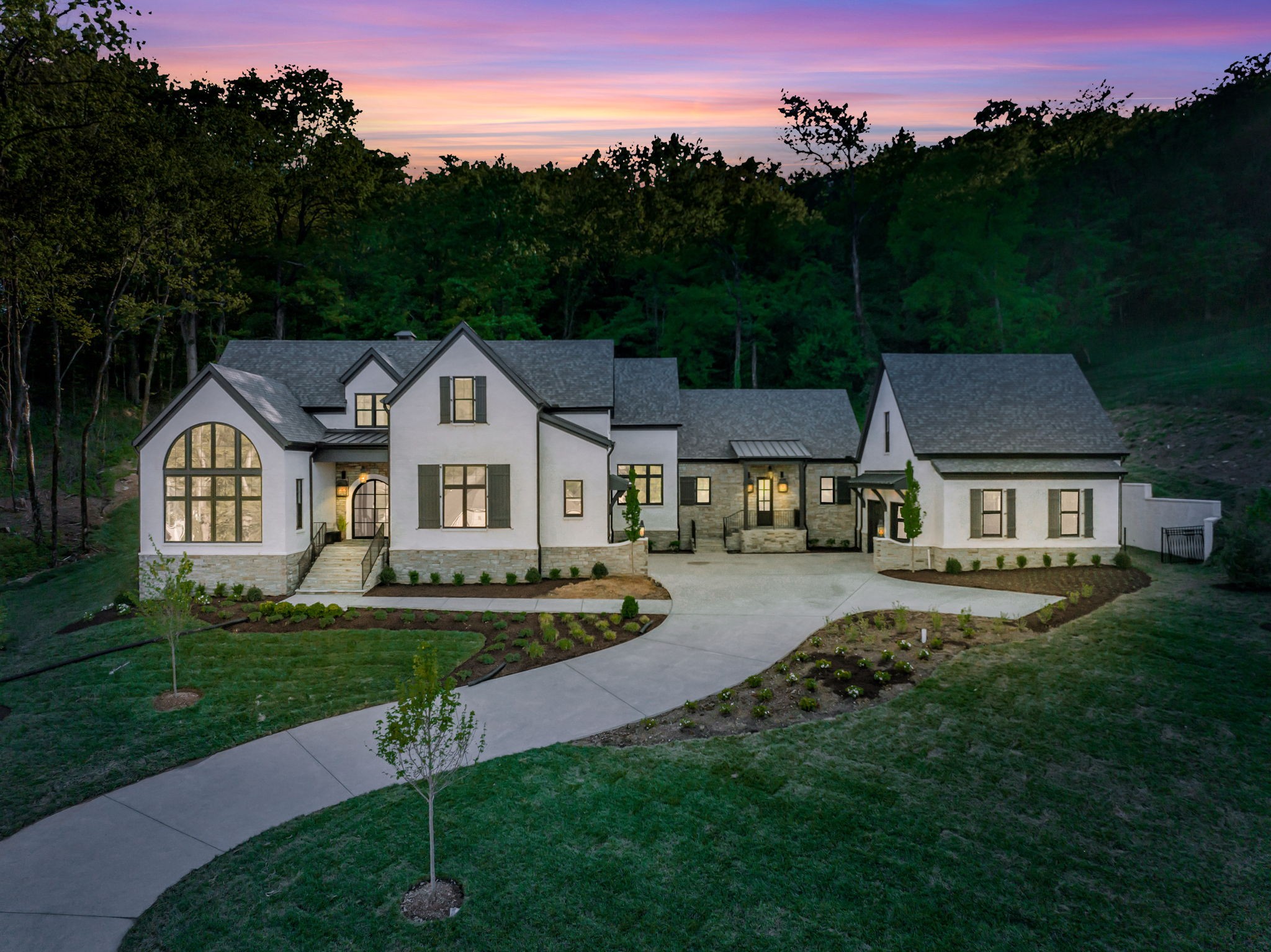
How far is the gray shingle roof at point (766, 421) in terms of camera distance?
28.1 m

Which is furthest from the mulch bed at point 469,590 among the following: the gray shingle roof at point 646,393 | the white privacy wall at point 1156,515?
the white privacy wall at point 1156,515

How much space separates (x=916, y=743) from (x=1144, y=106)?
211 feet

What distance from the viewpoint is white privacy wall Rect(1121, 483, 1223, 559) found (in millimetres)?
21641

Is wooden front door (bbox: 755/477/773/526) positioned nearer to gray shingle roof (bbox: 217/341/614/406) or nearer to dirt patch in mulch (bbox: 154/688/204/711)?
gray shingle roof (bbox: 217/341/614/406)

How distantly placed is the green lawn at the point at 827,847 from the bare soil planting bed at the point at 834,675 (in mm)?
523

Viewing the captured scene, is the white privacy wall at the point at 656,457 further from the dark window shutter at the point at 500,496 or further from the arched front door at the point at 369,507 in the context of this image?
the arched front door at the point at 369,507

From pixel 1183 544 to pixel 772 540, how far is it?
43.0ft

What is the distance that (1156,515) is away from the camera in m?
23.2

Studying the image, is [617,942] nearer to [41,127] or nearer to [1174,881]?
[1174,881]

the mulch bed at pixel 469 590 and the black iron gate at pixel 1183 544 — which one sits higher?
the black iron gate at pixel 1183 544

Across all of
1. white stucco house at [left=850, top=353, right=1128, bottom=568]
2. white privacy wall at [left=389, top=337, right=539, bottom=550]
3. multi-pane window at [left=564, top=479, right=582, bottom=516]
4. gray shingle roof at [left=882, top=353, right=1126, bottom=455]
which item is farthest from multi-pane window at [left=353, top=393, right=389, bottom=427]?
gray shingle roof at [left=882, top=353, right=1126, bottom=455]

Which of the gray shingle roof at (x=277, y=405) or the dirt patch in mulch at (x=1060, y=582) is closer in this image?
the dirt patch in mulch at (x=1060, y=582)

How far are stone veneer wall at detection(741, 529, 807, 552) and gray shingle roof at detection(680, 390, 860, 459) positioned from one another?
3.21 m

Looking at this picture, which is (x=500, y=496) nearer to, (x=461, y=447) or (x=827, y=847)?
(x=461, y=447)
